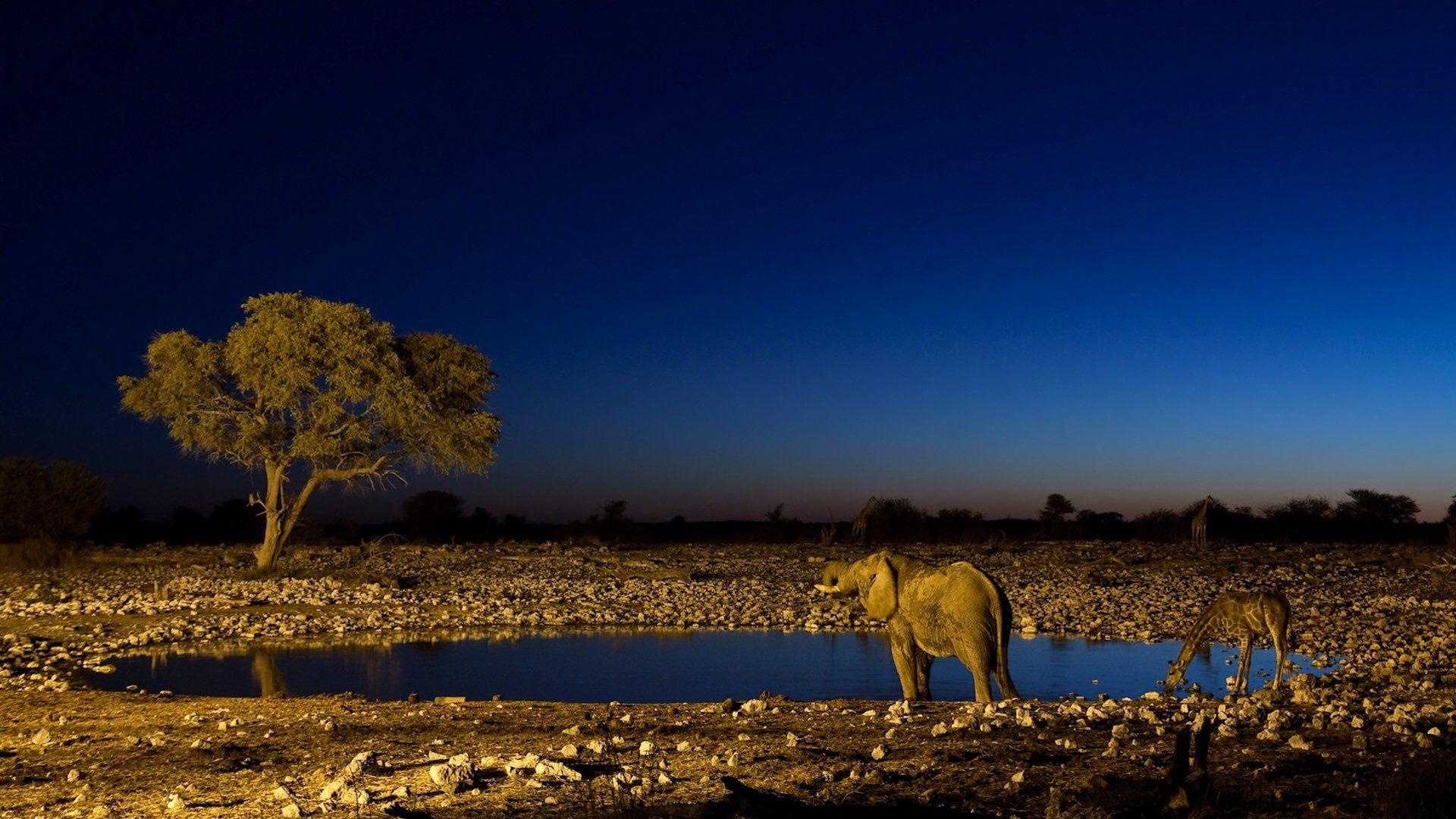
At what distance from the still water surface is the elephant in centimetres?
96

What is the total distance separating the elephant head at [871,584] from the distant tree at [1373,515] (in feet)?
181

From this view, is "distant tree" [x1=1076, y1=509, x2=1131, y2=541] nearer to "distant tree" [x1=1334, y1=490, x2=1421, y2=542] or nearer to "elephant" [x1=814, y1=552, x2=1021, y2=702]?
"distant tree" [x1=1334, y1=490, x2=1421, y2=542]

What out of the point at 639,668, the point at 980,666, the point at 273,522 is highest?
the point at 273,522

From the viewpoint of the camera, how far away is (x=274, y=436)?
27438 mm

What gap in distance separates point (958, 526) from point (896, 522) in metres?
3.51

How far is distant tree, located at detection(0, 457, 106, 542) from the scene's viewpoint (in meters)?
33.7

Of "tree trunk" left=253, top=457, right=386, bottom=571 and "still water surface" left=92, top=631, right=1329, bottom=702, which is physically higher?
"tree trunk" left=253, top=457, right=386, bottom=571

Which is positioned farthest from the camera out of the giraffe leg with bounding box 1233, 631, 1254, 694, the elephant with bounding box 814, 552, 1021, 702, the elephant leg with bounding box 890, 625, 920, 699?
the giraffe leg with bounding box 1233, 631, 1254, 694

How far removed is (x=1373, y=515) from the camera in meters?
59.7

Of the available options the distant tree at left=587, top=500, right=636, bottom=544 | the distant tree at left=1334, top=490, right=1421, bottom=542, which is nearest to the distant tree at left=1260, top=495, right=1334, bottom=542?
the distant tree at left=1334, top=490, right=1421, bottom=542

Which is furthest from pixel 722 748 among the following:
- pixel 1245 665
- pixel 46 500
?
pixel 46 500

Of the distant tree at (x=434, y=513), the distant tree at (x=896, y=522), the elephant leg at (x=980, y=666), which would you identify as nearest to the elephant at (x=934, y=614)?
the elephant leg at (x=980, y=666)

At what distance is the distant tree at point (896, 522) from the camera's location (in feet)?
183

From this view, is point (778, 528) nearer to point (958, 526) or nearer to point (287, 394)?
point (958, 526)
